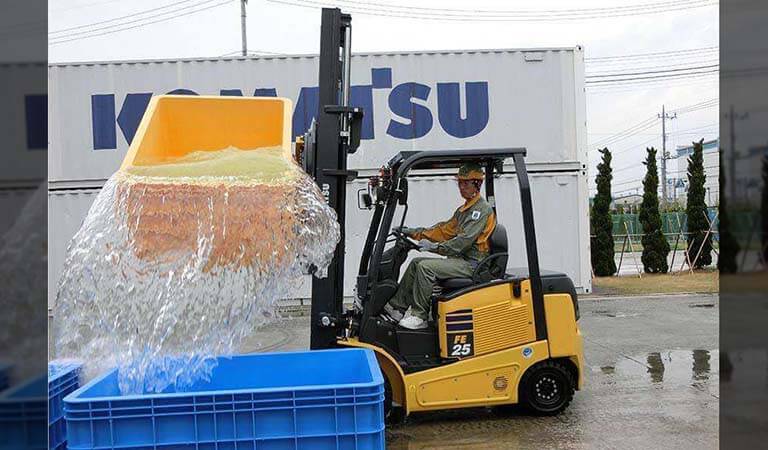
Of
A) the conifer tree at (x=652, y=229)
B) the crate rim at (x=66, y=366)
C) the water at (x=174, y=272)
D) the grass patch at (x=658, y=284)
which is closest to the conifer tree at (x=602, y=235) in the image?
the grass patch at (x=658, y=284)

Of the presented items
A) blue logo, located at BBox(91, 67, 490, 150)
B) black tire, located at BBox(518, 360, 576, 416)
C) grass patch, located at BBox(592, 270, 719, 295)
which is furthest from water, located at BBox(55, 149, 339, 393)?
grass patch, located at BBox(592, 270, 719, 295)

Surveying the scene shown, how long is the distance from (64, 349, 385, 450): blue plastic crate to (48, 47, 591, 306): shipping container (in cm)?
896

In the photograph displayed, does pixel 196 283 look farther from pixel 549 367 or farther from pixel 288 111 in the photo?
pixel 549 367

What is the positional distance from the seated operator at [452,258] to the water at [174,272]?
1.75 m

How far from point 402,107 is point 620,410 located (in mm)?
7092

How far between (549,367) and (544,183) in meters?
6.58

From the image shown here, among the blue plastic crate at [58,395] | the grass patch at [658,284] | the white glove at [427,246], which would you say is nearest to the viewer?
the blue plastic crate at [58,395]

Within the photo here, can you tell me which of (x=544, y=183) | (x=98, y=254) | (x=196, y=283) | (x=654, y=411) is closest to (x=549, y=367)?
A: (x=654, y=411)

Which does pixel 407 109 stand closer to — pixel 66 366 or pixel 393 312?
pixel 393 312

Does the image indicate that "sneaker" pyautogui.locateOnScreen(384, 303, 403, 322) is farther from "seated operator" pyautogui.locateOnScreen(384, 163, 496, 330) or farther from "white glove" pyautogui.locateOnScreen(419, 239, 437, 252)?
"white glove" pyautogui.locateOnScreen(419, 239, 437, 252)

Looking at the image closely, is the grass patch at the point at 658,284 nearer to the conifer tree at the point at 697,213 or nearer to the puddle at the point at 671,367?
the conifer tree at the point at 697,213

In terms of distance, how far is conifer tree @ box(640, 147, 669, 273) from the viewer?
17.4 metres

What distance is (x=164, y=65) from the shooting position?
11.5m

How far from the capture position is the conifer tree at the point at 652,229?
17.4m
